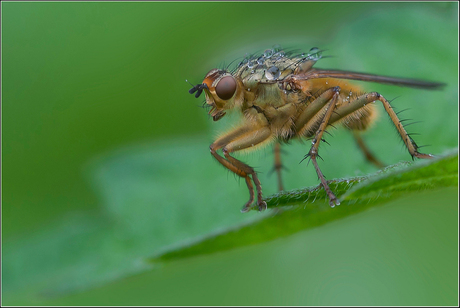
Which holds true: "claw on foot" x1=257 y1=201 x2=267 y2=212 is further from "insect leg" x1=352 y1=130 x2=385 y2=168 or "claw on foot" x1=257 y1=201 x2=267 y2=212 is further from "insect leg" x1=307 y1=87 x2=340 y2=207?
"insect leg" x1=352 y1=130 x2=385 y2=168

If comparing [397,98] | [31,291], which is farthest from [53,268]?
[397,98]

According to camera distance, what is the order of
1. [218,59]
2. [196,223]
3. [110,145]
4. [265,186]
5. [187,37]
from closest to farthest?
[196,223]
[265,186]
[218,59]
[110,145]
[187,37]

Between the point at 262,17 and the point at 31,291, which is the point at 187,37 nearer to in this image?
the point at 262,17

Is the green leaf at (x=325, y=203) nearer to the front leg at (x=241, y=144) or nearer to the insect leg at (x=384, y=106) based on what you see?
the front leg at (x=241, y=144)

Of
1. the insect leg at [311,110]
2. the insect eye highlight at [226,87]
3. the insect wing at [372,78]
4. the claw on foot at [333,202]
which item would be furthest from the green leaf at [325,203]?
the insect eye highlight at [226,87]

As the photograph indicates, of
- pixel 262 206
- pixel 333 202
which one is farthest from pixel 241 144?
pixel 333 202
